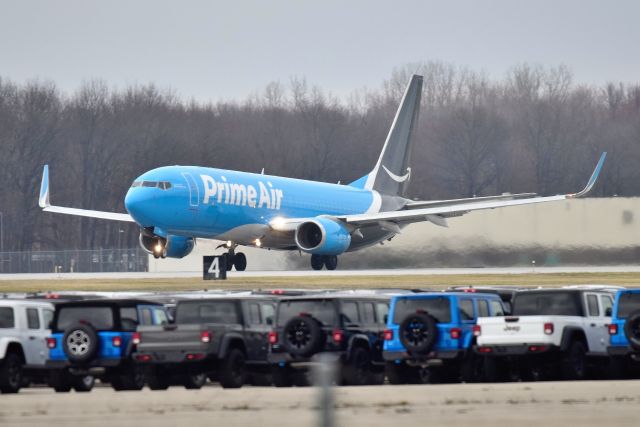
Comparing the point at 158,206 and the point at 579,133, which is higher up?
the point at 579,133

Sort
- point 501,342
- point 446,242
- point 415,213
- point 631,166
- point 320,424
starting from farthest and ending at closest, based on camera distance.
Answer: point 631,166
point 446,242
point 415,213
point 501,342
point 320,424

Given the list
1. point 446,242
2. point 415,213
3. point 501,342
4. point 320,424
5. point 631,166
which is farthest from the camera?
point 631,166

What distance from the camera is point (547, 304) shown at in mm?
29078

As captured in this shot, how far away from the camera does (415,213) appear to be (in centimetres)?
7112

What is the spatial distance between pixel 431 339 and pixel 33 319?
24.8 ft

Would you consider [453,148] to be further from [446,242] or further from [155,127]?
[446,242]

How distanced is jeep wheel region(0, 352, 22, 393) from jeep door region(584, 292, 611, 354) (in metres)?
10.7

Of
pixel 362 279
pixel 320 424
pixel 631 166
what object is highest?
pixel 631 166

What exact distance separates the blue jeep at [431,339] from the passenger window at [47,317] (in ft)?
21.3

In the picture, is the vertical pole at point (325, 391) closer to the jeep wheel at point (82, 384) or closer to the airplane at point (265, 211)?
the jeep wheel at point (82, 384)

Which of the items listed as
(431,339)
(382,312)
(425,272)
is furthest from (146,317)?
(425,272)

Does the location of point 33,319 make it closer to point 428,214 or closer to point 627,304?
point 627,304

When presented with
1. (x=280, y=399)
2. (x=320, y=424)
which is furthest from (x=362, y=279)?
(x=320, y=424)

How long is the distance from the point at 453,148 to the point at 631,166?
19456 millimetres
